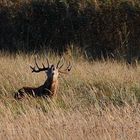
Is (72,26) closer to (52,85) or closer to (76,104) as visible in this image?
(52,85)

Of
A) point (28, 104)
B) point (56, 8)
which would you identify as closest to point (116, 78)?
point (28, 104)

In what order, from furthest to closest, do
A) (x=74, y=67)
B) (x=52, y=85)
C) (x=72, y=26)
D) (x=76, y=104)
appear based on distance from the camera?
A: (x=72, y=26), (x=74, y=67), (x=52, y=85), (x=76, y=104)

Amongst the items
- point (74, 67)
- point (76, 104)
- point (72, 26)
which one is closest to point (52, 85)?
point (76, 104)

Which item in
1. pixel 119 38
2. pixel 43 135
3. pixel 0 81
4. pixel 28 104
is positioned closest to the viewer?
pixel 43 135

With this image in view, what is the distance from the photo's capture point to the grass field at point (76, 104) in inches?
297

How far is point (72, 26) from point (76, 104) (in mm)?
9229

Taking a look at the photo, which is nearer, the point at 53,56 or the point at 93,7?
the point at 53,56

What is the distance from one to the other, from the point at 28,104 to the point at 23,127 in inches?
82.3

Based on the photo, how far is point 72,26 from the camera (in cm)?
1881

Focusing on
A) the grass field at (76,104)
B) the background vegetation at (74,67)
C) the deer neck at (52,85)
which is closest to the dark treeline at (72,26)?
the background vegetation at (74,67)

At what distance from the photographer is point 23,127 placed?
25.8ft

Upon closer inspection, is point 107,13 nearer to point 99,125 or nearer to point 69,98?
point 69,98

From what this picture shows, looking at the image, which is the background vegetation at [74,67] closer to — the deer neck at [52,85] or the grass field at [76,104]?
the grass field at [76,104]

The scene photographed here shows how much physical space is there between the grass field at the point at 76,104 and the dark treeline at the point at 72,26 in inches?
90.0
